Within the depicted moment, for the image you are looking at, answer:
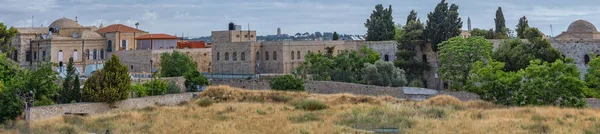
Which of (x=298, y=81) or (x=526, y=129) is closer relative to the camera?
(x=526, y=129)

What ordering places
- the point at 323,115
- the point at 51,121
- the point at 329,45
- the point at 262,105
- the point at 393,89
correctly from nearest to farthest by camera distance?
1. the point at 51,121
2. the point at 323,115
3. the point at 262,105
4. the point at 393,89
5. the point at 329,45

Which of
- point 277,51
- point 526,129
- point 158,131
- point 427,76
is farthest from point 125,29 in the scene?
point 526,129

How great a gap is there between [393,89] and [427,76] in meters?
13.0

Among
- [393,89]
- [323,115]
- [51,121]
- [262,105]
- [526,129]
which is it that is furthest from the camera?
[393,89]

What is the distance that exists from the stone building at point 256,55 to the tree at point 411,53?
2279 mm

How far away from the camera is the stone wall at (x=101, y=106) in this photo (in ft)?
76.7

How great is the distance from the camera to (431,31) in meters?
43.1

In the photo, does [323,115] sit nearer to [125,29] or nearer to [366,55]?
[366,55]

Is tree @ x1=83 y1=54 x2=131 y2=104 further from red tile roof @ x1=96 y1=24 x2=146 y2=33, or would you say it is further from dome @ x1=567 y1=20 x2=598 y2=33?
dome @ x1=567 y1=20 x2=598 y2=33

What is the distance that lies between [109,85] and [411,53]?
74.0 ft

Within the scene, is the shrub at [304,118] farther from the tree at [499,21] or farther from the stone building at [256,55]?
the tree at [499,21]

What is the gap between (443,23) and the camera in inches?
1674

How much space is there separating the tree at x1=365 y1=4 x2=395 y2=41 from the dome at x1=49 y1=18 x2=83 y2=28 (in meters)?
23.8

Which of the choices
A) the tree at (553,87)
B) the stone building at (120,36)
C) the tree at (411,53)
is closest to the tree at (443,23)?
the tree at (411,53)
